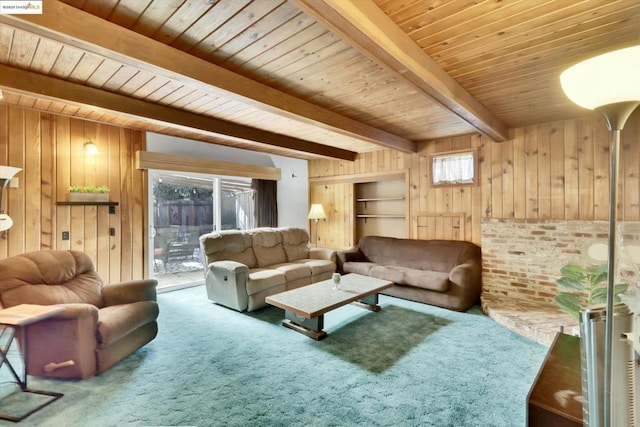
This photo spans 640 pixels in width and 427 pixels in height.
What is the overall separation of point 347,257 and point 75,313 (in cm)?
361

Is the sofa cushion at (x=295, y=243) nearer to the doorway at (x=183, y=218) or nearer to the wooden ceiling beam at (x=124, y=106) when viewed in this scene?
the doorway at (x=183, y=218)

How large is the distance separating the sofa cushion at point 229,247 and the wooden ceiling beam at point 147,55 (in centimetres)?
217

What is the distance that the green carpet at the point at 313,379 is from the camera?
5.89ft

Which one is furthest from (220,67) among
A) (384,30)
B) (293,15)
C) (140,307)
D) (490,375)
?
(490,375)

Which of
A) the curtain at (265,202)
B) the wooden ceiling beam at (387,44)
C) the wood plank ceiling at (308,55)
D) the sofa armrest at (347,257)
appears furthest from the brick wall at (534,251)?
the curtain at (265,202)

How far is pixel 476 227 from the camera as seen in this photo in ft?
13.8

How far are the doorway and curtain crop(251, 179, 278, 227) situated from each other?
44 cm

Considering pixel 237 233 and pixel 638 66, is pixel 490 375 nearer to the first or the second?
pixel 638 66

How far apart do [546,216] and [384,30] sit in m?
3.35

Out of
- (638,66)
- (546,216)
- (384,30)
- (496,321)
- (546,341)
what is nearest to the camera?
(638,66)

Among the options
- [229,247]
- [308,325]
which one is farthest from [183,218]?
[308,325]

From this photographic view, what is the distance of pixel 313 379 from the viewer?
7.16 ft

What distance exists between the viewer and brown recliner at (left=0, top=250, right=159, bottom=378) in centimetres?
211

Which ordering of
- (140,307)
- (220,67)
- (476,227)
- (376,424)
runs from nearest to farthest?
(376,424), (220,67), (140,307), (476,227)
